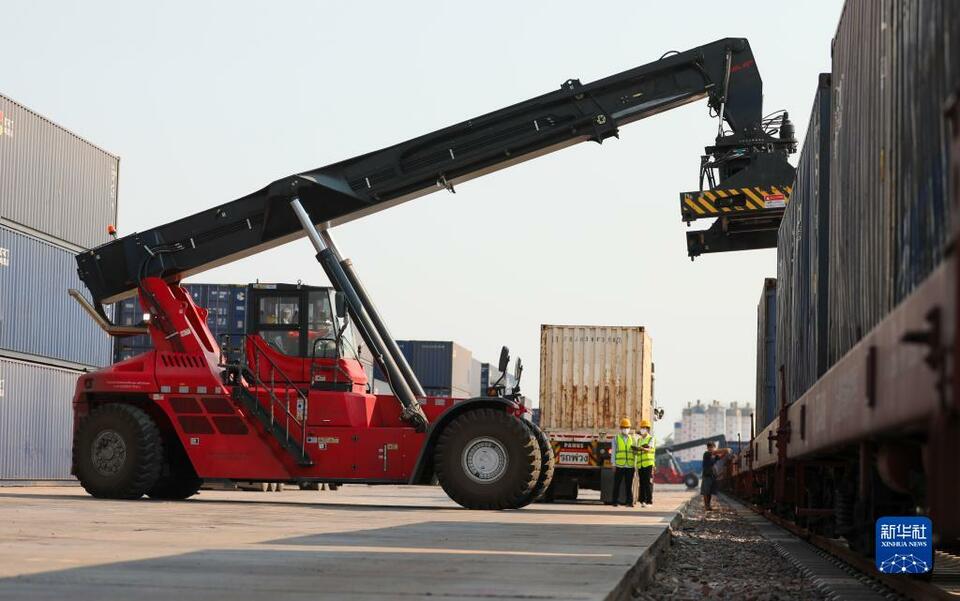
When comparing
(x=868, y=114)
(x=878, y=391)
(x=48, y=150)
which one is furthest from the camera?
(x=48, y=150)

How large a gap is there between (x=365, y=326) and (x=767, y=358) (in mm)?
6540

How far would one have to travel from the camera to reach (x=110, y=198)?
3434 centimetres

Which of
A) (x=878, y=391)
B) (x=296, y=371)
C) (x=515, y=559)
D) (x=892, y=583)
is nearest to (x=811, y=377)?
(x=892, y=583)

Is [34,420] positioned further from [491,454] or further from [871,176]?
[871,176]

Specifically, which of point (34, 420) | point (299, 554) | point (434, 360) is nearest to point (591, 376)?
point (34, 420)

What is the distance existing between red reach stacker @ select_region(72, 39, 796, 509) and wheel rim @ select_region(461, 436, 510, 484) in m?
0.03

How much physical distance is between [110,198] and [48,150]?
3298 millimetres

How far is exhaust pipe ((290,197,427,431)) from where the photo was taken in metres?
18.1

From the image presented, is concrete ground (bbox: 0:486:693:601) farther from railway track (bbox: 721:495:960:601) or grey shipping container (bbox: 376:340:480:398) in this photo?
grey shipping container (bbox: 376:340:480:398)

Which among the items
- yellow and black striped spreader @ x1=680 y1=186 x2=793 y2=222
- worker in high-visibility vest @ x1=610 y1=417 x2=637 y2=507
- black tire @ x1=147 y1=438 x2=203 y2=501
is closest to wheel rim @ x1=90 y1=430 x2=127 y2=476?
black tire @ x1=147 y1=438 x2=203 y2=501

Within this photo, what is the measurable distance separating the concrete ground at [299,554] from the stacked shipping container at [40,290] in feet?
45.5

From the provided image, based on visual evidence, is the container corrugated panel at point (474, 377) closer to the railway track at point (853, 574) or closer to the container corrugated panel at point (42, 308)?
the container corrugated panel at point (42, 308)

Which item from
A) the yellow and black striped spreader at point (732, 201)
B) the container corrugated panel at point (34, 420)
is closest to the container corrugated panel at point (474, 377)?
the container corrugated panel at point (34, 420)

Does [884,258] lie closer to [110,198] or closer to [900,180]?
[900,180]
